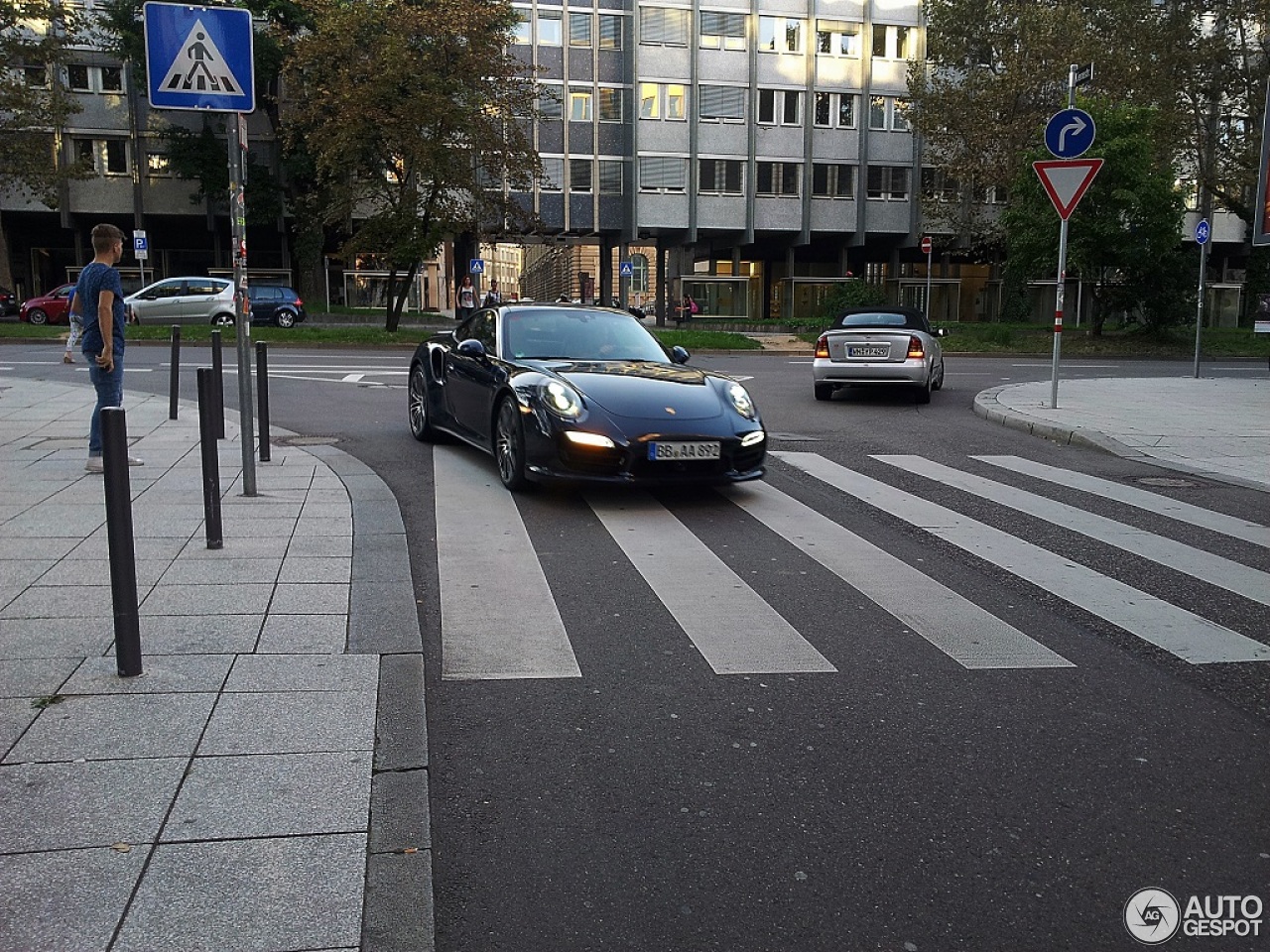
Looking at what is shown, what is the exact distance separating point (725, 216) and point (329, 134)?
25489 millimetres

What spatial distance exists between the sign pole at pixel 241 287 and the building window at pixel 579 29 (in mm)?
46897

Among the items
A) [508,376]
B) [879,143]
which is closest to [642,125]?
[879,143]

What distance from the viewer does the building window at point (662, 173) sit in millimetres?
50906

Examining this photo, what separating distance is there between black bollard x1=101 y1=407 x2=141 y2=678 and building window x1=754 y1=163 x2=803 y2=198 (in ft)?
164

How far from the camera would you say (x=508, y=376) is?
8.62m

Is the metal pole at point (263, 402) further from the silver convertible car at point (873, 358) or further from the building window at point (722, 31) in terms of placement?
the building window at point (722, 31)

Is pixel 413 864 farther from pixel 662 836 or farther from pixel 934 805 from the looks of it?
pixel 934 805

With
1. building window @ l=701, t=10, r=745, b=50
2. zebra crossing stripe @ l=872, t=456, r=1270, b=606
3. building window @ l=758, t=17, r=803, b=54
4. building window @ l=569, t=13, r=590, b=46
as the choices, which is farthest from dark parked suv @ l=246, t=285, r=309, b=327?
zebra crossing stripe @ l=872, t=456, r=1270, b=606

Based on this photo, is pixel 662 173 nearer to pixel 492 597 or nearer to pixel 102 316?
pixel 102 316

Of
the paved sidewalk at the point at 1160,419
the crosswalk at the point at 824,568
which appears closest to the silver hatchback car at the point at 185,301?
the paved sidewalk at the point at 1160,419

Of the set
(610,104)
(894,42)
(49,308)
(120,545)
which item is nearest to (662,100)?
(610,104)

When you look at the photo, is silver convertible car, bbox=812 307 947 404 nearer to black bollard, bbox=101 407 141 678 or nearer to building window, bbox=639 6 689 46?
black bollard, bbox=101 407 141 678

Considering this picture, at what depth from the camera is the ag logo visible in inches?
109

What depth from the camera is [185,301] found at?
33.9 meters
